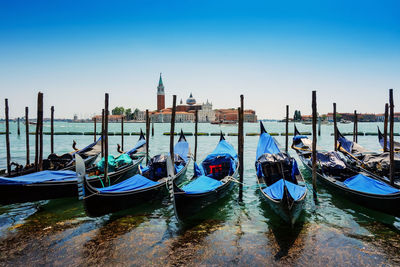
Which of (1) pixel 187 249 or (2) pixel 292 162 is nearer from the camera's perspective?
(1) pixel 187 249

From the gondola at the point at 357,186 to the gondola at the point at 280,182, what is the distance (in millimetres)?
828

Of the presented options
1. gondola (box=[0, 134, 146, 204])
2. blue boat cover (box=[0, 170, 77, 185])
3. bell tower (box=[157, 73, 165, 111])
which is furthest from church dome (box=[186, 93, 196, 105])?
blue boat cover (box=[0, 170, 77, 185])

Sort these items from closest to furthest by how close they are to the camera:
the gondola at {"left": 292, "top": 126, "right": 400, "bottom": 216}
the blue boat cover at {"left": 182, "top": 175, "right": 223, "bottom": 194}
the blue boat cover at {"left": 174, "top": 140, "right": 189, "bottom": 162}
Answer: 1. the gondola at {"left": 292, "top": 126, "right": 400, "bottom": 216}
2. the blue boat cover at {"left": 182, "top": 175, "right": 223, "bottom": 194}
3. the blue boat cover at {"left": 174, "top": 140, "right": 189, "bottom": 162}

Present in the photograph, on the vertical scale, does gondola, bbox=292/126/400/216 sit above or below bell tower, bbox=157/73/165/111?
below

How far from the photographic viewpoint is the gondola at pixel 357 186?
429cm

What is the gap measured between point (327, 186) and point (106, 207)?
16.3 ft

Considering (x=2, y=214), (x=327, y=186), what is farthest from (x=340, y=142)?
(x=2, y=214)

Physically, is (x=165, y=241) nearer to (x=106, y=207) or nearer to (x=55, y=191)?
(x=106, y=207)

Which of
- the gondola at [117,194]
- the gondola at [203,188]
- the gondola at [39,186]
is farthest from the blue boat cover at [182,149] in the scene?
the gondola at [39,186]

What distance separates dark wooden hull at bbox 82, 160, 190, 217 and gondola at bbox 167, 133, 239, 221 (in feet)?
1.49

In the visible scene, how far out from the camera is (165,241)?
3.89 metres

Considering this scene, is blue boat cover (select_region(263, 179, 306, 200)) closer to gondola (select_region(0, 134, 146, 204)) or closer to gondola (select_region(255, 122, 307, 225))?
gondola (select_region(255, 122, 307, 225))

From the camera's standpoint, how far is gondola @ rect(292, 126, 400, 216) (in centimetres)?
429

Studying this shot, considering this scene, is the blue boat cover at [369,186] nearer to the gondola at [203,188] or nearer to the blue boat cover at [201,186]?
the gondola at [203,188]
